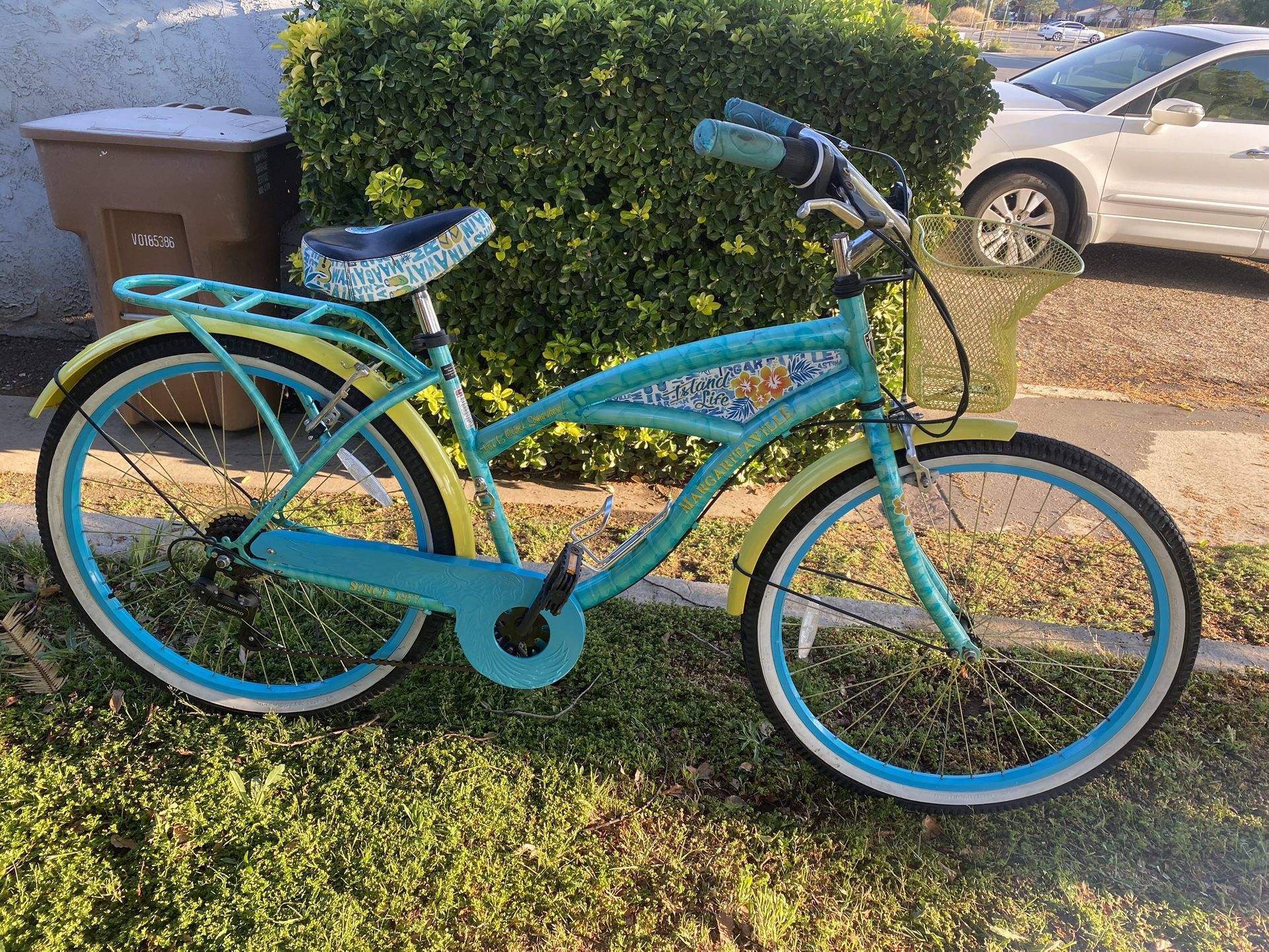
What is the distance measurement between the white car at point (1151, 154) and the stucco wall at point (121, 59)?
4723mm

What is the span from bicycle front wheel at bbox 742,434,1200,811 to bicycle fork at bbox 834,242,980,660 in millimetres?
52

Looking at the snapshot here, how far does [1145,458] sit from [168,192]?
180 inches

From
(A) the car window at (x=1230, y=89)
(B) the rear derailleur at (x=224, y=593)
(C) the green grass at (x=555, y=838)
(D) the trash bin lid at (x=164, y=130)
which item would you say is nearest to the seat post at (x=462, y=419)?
(C) the green grass at (x=555, y=838)

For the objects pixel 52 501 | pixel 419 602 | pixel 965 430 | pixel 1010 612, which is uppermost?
pixel 965 430

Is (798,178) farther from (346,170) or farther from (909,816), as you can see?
(346,170)

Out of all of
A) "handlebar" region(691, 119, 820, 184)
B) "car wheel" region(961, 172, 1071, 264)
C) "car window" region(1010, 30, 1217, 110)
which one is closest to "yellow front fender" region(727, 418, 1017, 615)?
"handlebar" region(691, 119, 820, 184)

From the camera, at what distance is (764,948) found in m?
1.92

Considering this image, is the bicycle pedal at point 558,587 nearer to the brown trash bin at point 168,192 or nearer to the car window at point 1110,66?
the brown trash bin at point 168,192

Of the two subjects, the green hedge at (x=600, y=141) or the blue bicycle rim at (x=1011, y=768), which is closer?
the blue bicycle rim at (x=1011, y=768)

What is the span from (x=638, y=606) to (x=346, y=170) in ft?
6.37

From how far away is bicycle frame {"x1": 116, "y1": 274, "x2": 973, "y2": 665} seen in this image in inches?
77.8

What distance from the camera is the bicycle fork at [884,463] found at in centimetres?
193

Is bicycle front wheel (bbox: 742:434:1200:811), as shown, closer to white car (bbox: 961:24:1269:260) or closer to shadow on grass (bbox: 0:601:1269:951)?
shadow on grass (bbox: 0:601:1269:951)

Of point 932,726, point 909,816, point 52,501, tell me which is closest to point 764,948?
point 909,816
